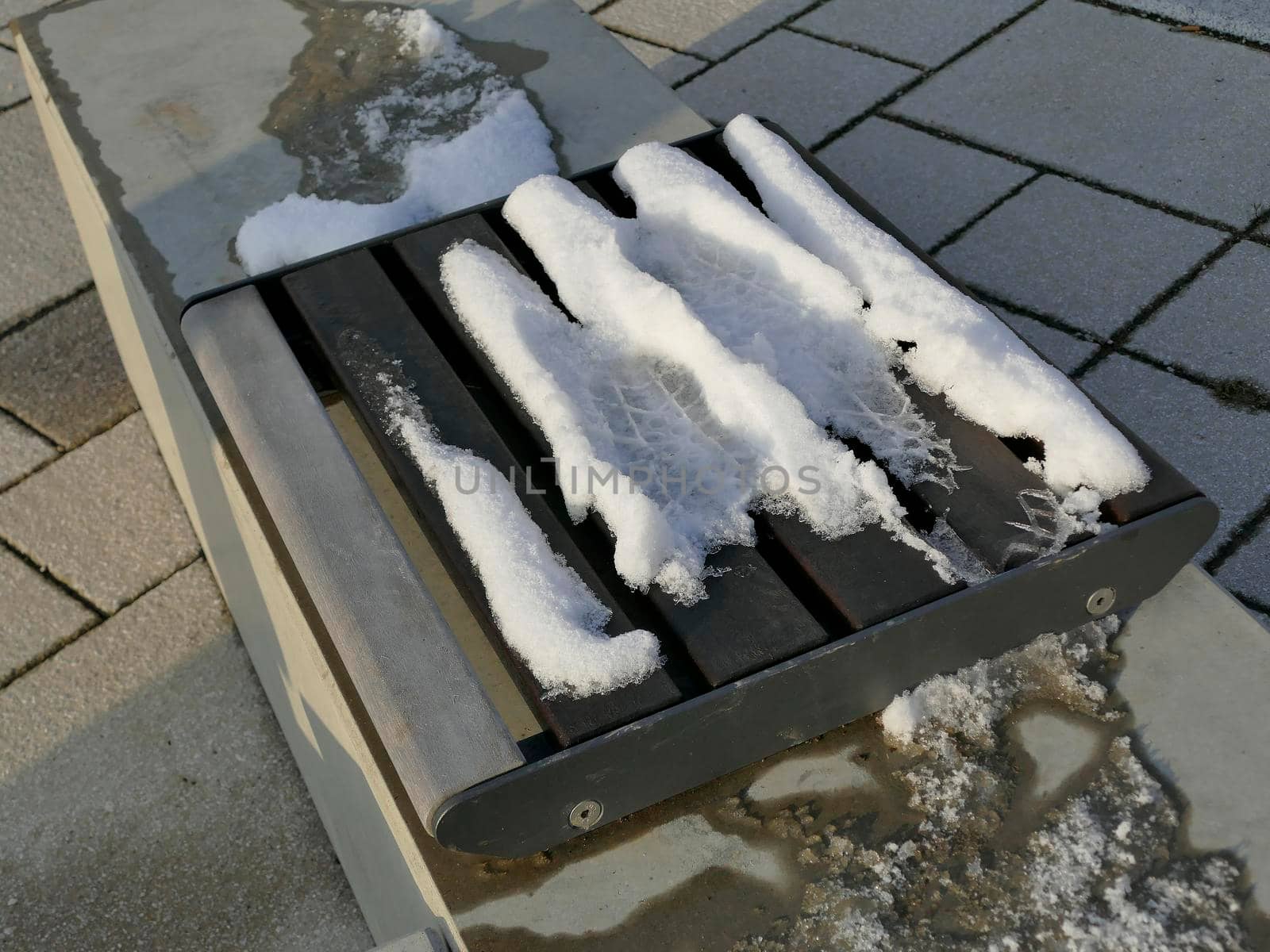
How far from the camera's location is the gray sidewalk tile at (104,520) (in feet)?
7.20

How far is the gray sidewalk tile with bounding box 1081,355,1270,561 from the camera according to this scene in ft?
6.15

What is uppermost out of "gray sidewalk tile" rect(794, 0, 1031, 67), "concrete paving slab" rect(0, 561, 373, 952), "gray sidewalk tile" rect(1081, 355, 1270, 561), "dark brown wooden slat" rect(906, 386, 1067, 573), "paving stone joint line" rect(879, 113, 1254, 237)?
"dark brown wooden slat" rect(906, 386, 1067, 573)

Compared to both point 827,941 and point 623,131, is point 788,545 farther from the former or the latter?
point 623,131

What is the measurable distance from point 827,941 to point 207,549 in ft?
4.70

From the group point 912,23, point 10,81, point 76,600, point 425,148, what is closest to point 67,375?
point 76,600

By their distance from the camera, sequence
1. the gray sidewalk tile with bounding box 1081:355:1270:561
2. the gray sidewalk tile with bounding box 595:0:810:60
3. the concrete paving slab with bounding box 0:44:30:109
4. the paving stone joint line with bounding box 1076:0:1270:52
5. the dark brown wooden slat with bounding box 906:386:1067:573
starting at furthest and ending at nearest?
1. the concrete paving slab with bounding box 0:44:30:109
2. the gray sidewalk tile with bounding box 595:0:810:60
3. the paving stone joint line with bounding box 1076:0:1270:52
4. the gray sidewalk tile with bounding box 1081:355:1270:561
5. the dark brown wooden slat with bounding box 906:386:1067:573

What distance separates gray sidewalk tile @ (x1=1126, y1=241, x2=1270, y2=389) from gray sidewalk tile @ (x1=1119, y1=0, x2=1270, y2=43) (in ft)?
2.96

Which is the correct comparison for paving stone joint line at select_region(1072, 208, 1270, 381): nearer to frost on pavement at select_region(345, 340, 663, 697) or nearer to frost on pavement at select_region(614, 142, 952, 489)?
frost on pavement at select_region(614, 142, 952, 489)

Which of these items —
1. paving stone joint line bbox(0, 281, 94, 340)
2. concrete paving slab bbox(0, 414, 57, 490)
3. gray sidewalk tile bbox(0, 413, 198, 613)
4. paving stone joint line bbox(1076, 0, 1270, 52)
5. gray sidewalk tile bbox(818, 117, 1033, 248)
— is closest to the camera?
gray sidewalk tile bbox(0, 413, 198, 613)

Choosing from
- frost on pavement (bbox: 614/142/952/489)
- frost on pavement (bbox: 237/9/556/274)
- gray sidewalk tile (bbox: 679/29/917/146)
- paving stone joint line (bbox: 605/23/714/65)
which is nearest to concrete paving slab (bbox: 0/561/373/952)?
frost on pavement (bbox: 237/9/556/274)

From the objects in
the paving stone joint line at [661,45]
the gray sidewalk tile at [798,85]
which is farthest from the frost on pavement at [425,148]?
the paving stone joint line at [661,45]

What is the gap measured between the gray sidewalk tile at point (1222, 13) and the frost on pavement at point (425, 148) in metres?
1.79

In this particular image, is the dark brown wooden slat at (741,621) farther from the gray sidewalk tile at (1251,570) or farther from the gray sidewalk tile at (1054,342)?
the gray sidewalk tile at (1054,342)

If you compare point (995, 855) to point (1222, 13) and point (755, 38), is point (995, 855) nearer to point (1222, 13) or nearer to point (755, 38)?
point (755, 38)
